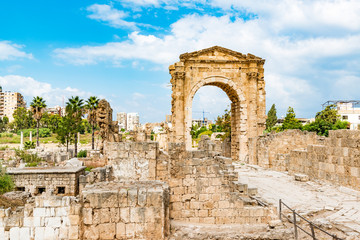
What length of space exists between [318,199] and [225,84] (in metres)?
12.0

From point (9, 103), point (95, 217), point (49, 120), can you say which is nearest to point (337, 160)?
point (95, 217)

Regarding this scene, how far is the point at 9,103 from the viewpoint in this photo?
112 metres

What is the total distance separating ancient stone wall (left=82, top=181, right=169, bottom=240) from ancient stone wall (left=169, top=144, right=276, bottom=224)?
2.03 meters

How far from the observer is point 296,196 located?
8.34m

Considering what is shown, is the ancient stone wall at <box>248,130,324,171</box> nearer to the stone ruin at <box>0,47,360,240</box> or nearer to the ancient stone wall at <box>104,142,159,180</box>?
the stone ruin at <box>0,47,360,240</box>

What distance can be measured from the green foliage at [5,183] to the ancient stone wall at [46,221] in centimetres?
968

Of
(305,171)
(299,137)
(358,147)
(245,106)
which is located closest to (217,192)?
(358,147)

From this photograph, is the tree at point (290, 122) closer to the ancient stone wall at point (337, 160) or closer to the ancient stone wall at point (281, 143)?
the ancient stone wall at point (281, 143)

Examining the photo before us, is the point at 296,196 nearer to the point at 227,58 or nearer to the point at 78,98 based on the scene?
the point at 227,58

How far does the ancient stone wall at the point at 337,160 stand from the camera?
8.64m

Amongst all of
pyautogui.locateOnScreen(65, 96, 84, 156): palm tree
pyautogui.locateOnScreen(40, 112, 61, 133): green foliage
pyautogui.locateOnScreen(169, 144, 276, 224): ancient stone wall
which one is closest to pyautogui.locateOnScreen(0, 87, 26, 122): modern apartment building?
pyautogui.locateOnScreen(40, 112, 61, 133): green foliage

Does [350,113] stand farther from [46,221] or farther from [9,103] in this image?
[9,103]

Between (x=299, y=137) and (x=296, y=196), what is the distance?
8804mm

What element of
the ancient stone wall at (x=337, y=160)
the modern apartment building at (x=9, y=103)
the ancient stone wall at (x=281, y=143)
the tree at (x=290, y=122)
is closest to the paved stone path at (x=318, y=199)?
the ancient stone wall at (x=337, y=160)
